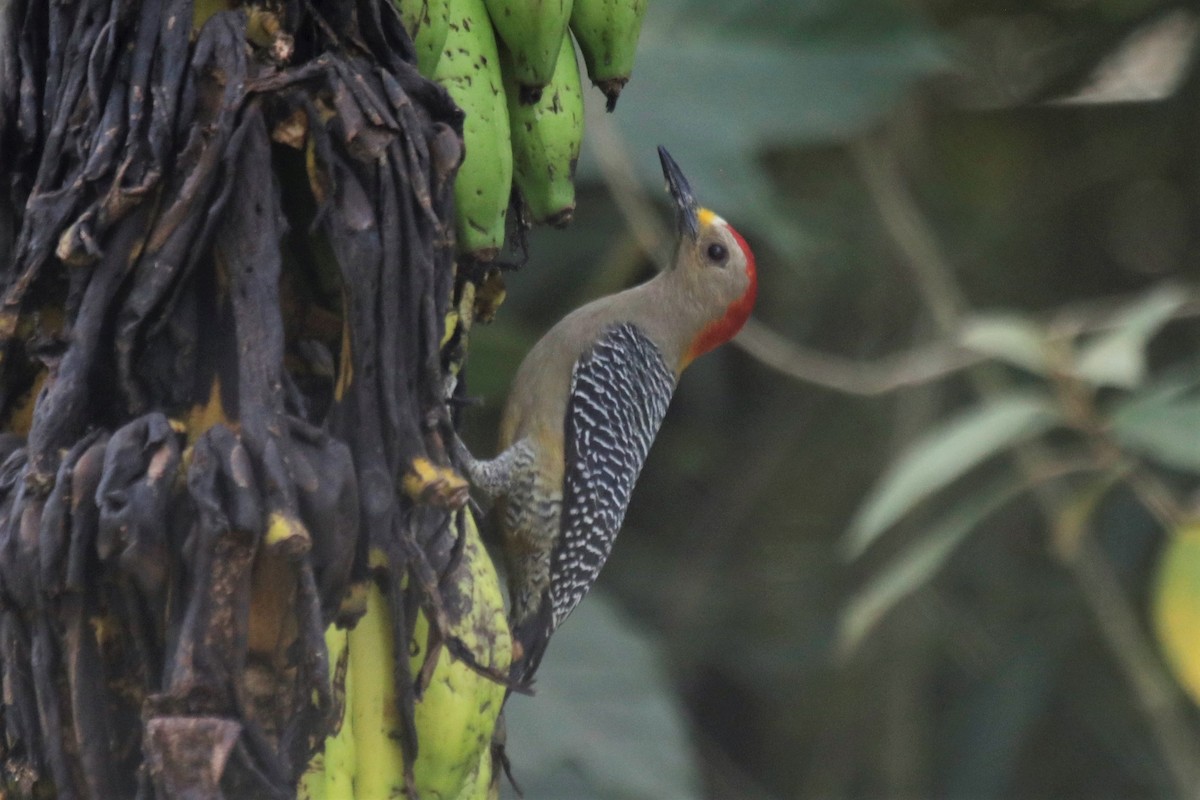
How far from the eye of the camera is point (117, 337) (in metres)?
1.14

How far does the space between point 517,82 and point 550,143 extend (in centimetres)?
6

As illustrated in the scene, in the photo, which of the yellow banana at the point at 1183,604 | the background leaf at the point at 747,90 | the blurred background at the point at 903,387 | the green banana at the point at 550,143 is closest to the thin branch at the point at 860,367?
the blurred background at the point at 903,387

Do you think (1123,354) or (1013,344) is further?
(1013,344)

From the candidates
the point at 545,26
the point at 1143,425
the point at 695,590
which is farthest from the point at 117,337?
the point at 695,590

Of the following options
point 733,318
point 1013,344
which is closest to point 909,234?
point 733,318

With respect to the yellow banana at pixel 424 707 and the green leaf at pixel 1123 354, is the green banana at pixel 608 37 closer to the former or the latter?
the yellow banana at pixel 424 707

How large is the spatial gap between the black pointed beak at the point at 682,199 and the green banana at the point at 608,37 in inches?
51.1

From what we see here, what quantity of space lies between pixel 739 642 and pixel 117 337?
372 centimetres

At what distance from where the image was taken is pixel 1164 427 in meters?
2.53

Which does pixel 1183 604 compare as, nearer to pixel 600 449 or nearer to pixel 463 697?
pixel 600 449

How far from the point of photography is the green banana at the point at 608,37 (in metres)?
1.50

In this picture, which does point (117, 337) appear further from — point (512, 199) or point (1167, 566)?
point (1167, 566)

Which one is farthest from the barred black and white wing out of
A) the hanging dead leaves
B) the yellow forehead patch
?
the hanging dead leaves

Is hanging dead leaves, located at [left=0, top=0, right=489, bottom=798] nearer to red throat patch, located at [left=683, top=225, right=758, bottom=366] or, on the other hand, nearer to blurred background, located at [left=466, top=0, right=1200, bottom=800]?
red throat patch, located at [left=683, top=225, right=758, bottom=366]
